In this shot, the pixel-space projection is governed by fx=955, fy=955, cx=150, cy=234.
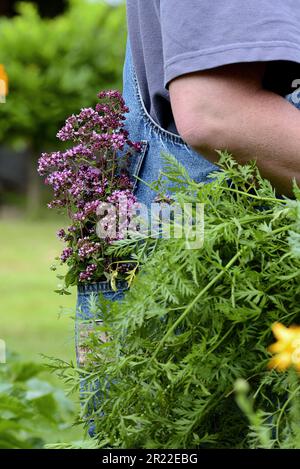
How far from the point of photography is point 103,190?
2.04 m

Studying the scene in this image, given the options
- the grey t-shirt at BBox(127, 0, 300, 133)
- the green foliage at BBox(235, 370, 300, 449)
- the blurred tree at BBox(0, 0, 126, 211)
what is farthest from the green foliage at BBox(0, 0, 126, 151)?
the green foliage at BBox(235, 370, 300, 449)

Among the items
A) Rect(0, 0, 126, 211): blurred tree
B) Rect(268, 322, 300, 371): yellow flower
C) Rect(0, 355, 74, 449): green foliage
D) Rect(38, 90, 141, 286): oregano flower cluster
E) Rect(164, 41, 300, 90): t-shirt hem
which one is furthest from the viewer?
Rect(0, 0, 126, 211): blurred tree

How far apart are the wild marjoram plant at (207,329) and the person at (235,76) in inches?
3.6

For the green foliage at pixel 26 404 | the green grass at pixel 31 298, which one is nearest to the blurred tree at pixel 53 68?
the green grass at pixel 31 298

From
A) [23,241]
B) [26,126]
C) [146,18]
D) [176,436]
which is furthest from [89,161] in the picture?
[26,126]

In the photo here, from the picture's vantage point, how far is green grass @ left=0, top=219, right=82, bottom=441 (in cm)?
644

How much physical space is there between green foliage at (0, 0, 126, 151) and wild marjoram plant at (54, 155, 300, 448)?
11.7 metres

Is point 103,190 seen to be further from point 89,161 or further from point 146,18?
point 146,18

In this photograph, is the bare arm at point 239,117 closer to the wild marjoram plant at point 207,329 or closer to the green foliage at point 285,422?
the wild marjoram plant at point 207,329

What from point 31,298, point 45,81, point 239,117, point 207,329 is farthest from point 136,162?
point 45,81

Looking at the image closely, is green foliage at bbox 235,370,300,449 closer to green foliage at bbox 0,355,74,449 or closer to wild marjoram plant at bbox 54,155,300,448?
wild marjoram plant at bbox 54,155,300,448

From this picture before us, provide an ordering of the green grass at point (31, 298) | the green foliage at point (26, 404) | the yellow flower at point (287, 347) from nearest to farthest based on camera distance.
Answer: the yellow flower at point (287, 347) < the green foliage at point (26, 404) < the green grass at point (31, 298)

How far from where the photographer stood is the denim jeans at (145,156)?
2043 millimetres
